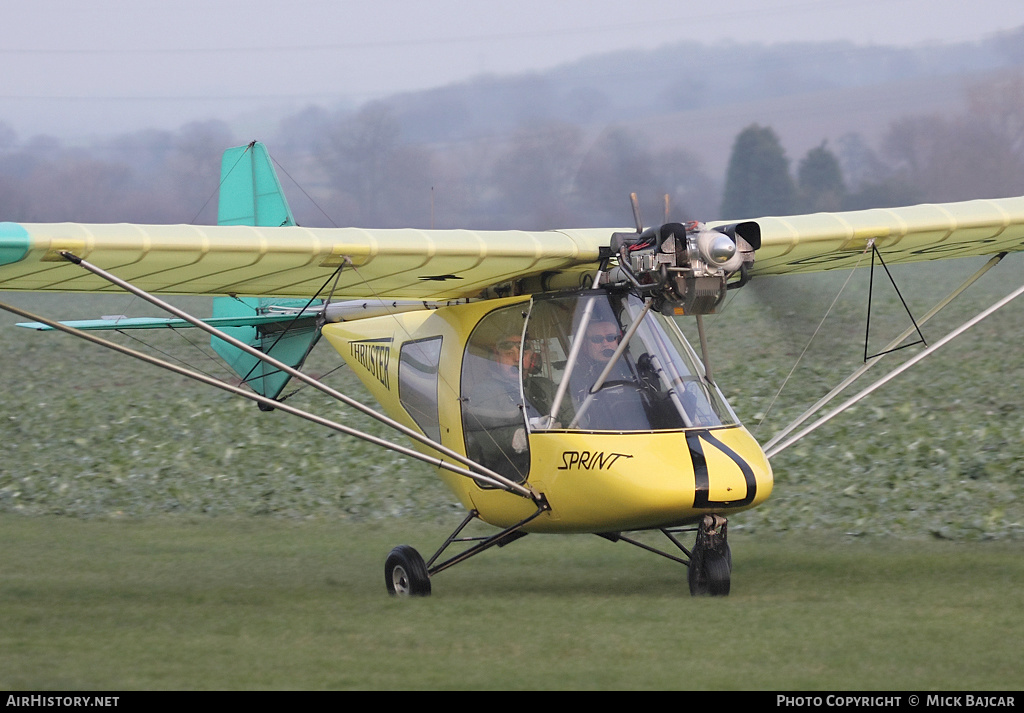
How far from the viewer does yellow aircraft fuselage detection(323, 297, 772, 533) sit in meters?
8.37

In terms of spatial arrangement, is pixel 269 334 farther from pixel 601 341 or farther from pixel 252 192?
pixel 601 341

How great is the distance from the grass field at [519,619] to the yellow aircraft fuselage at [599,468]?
65 cm

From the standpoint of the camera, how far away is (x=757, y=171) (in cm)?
5159

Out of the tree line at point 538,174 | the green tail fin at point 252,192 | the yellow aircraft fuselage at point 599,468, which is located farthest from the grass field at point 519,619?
the tree line at point 538,174

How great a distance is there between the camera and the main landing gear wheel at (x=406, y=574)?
977 cm

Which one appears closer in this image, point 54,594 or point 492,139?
point 54,594

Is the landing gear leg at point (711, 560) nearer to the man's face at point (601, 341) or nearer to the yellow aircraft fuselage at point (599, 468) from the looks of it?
the yellow aircraft fuselage at point (599, 468)

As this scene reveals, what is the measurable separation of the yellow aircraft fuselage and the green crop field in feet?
2.16

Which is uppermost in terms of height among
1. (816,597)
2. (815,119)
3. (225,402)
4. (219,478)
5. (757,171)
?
(815,119)

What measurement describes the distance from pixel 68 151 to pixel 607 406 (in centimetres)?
6783

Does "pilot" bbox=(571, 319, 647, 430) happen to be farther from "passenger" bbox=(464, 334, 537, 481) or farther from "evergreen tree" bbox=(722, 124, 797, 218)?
"evergreen tree" bbox=(722, 124, 797, 218)

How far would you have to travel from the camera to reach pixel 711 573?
29.1 ft

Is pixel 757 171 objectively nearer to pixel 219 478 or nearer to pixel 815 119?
pixel 815 119

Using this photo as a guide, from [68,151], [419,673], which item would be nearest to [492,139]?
[68,151]
